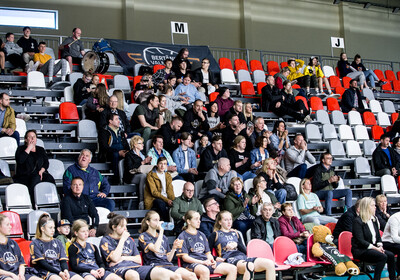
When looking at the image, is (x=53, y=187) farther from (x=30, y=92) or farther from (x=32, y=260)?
(x=30, y=92)

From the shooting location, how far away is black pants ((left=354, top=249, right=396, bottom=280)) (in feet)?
20.6

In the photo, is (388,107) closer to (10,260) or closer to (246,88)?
(246,88)

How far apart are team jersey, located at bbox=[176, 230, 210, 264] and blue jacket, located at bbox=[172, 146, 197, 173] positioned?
2021 millimetres

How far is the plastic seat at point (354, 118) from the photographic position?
37.3ft

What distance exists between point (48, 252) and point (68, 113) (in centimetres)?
405

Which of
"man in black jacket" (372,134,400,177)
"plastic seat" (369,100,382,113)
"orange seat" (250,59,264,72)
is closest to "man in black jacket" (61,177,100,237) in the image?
"man in black jacket" (372,134,400,177)

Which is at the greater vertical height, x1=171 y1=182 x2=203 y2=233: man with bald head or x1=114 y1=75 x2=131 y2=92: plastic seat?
x1=114 y1=75 x2=131 y2=92: plastic seat

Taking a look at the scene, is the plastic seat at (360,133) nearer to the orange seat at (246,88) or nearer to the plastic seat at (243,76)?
the orange seat at (246,88)

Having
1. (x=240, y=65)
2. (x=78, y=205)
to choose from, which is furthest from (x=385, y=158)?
(x=78, y=205)

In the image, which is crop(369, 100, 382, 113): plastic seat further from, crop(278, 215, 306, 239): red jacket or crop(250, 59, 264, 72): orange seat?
crop(278, 215, 306, 239): red jacket

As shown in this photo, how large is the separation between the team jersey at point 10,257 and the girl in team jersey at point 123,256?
730mm

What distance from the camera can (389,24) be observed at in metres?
18.3

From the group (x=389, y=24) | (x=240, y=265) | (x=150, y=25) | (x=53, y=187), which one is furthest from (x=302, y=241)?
(x=389, y=24)

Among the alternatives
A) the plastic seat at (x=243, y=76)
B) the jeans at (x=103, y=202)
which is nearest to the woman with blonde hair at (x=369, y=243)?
the jeans at (x=103, y=202)
